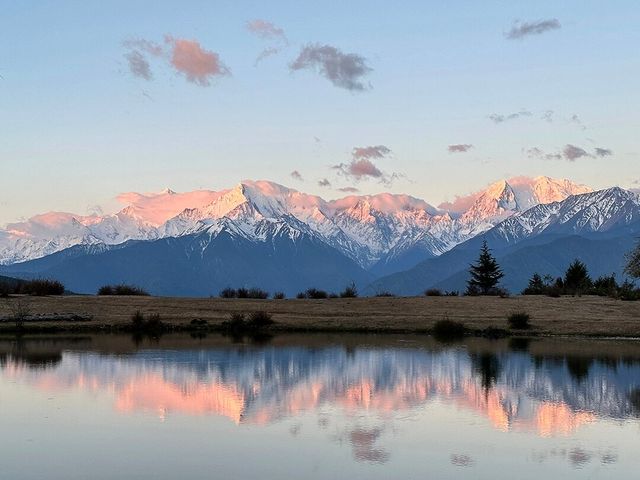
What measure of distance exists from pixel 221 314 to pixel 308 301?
32.1ft

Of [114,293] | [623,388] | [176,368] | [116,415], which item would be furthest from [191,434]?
[114,293]

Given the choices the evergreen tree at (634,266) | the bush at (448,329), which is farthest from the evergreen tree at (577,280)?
the bush at (448,329)

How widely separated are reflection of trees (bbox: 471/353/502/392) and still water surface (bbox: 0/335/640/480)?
0.28 feet

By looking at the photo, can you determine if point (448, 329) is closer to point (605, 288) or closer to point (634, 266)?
point (634, 266)

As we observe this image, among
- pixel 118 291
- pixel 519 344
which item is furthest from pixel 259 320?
pixel 118 291

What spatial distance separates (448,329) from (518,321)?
4922 mm

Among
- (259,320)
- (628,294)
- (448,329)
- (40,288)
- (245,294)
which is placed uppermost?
(628,294)

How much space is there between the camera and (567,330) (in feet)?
205

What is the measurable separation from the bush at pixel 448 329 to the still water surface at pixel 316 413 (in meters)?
10.2

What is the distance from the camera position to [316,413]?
3175 cm

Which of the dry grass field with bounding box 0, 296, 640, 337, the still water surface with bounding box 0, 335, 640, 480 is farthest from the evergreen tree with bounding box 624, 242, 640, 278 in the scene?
the still water surface with bounding box 0, 335, 640, 480

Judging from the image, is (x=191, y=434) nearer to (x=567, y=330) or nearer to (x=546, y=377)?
(x=546, y=377)

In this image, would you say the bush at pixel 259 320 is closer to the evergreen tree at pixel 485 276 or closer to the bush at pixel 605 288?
the bush at pixel 605 288

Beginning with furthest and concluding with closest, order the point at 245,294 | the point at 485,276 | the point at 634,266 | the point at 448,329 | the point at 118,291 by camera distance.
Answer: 1. the point at 485,276
2. the point at 245,294
3. the point at 118,291
4. the point at 634,266
5. the point at 448,329
